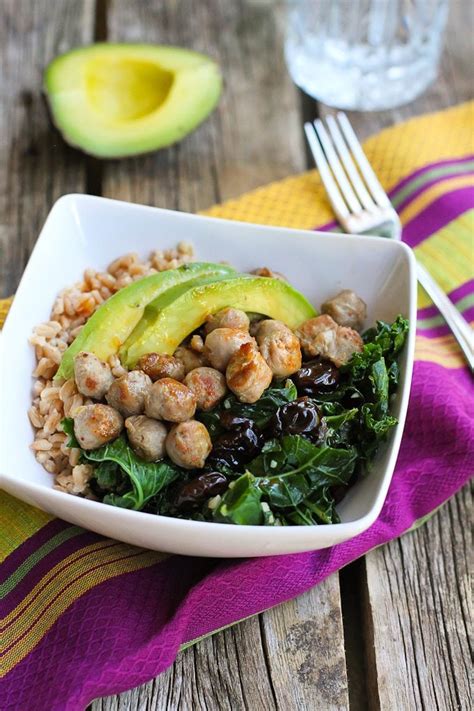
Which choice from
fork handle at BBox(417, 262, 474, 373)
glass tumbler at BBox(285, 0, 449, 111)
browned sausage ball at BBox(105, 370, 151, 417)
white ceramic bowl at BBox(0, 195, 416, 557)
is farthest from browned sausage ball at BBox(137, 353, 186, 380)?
glass tumbler at BBox(285, 0, 449, 111)

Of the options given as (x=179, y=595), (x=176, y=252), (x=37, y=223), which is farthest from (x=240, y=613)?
(x=37, y=223)

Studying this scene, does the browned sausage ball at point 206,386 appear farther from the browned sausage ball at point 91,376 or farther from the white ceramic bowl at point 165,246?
the white ceramic bowl at point 165,246

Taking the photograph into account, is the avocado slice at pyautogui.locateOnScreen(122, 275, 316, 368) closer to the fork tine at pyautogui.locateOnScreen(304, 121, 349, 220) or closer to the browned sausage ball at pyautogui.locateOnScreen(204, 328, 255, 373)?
the browned sausage ball at pyautogui.locateOnScreen(204, 328, 255, 373)

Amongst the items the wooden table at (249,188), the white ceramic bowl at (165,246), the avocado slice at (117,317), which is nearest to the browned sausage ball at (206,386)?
the avocado slice at (117,317)

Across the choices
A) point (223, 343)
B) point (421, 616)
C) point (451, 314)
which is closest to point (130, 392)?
point (223, 343)

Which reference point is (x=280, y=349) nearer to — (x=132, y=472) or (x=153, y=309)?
(x=153, y=309)

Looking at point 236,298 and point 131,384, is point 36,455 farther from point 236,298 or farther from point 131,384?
point 236,298
